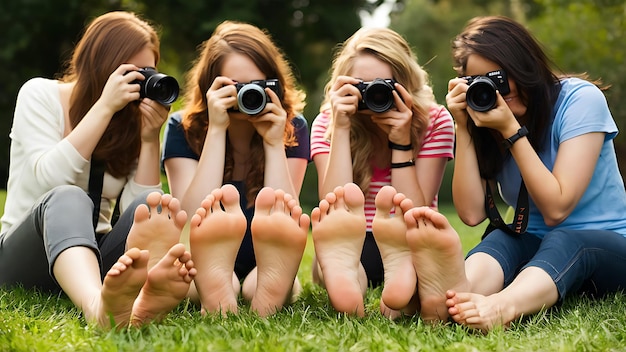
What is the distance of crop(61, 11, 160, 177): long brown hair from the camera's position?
8.77 ft

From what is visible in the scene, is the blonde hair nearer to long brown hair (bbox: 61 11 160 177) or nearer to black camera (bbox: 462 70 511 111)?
black camera (bbox: 462 70 511 111)

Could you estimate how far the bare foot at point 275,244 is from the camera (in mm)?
2209

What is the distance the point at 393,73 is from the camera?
110 inches

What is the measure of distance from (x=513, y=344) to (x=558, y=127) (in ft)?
3.09

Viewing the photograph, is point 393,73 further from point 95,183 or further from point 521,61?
point 95,183

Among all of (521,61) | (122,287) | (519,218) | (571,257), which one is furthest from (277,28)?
(122,287)

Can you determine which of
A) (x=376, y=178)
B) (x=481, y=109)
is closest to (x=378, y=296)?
(x=376, y=178)

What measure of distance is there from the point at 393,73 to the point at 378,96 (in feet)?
0.47

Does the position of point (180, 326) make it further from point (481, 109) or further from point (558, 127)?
point (558, 127)

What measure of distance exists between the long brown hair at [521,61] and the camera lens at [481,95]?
0.43 feet

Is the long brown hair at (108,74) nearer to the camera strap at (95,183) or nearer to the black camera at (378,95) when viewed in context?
the camera strap at (95,183)

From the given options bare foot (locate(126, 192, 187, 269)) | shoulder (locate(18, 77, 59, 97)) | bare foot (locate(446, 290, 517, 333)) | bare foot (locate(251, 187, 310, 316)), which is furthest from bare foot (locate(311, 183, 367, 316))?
shoulder (locate(18, 77, 59, 97))

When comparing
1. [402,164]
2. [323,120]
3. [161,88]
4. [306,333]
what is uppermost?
[161,88]

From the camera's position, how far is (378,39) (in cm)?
277
